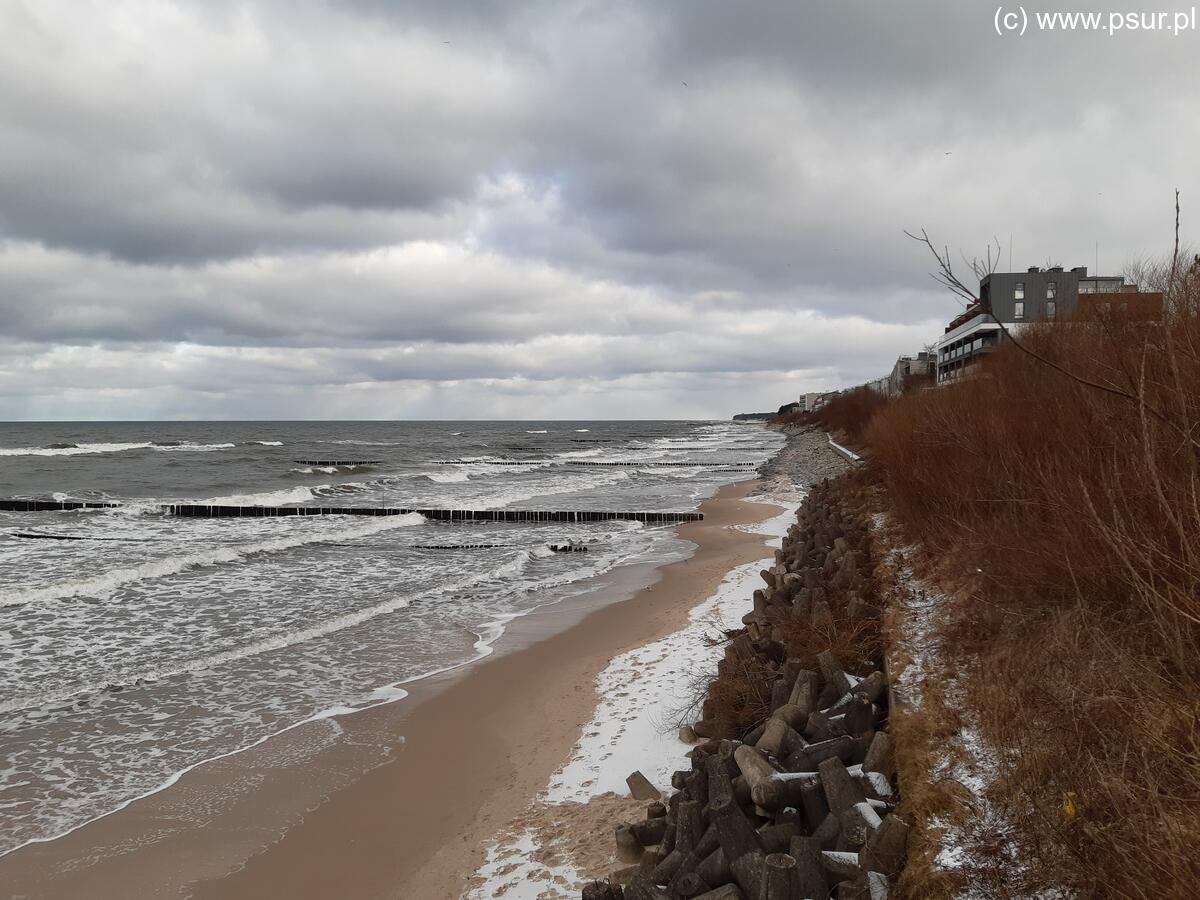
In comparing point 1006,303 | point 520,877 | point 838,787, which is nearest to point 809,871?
point 838,787

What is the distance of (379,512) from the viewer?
95.8 ft

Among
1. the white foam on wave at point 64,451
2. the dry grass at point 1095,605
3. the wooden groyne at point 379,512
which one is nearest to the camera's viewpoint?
the dry grass at point 1095,605

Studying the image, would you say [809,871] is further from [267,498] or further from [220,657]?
[267,498]

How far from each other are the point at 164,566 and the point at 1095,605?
18.1m

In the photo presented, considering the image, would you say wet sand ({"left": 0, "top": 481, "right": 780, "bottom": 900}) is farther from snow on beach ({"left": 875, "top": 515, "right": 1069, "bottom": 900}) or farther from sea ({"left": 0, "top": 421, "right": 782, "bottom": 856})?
snow on beach ({"left": 875, "top": 515, "right": 1069, "bottom": 900})

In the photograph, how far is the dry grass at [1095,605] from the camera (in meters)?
2.85

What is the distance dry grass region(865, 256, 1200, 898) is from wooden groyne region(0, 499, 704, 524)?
1791 cm

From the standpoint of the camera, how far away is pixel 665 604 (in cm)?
1378

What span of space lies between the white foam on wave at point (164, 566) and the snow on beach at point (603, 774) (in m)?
11.5

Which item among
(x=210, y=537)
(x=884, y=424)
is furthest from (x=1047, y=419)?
(x=210, y=537)

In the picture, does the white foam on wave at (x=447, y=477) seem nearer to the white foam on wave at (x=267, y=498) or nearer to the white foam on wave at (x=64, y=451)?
the white foam on wave at (x=267, y=498)

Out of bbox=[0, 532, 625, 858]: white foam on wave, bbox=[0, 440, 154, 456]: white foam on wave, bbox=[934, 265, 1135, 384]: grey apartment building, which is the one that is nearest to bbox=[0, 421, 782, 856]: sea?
bbox=[0, 532, 625, 858]: white foam on wave

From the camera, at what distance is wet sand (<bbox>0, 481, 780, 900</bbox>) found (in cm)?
556

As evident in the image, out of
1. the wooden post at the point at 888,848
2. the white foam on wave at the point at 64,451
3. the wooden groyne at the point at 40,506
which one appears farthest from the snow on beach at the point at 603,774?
the white foam on wave at the point at 64,451
